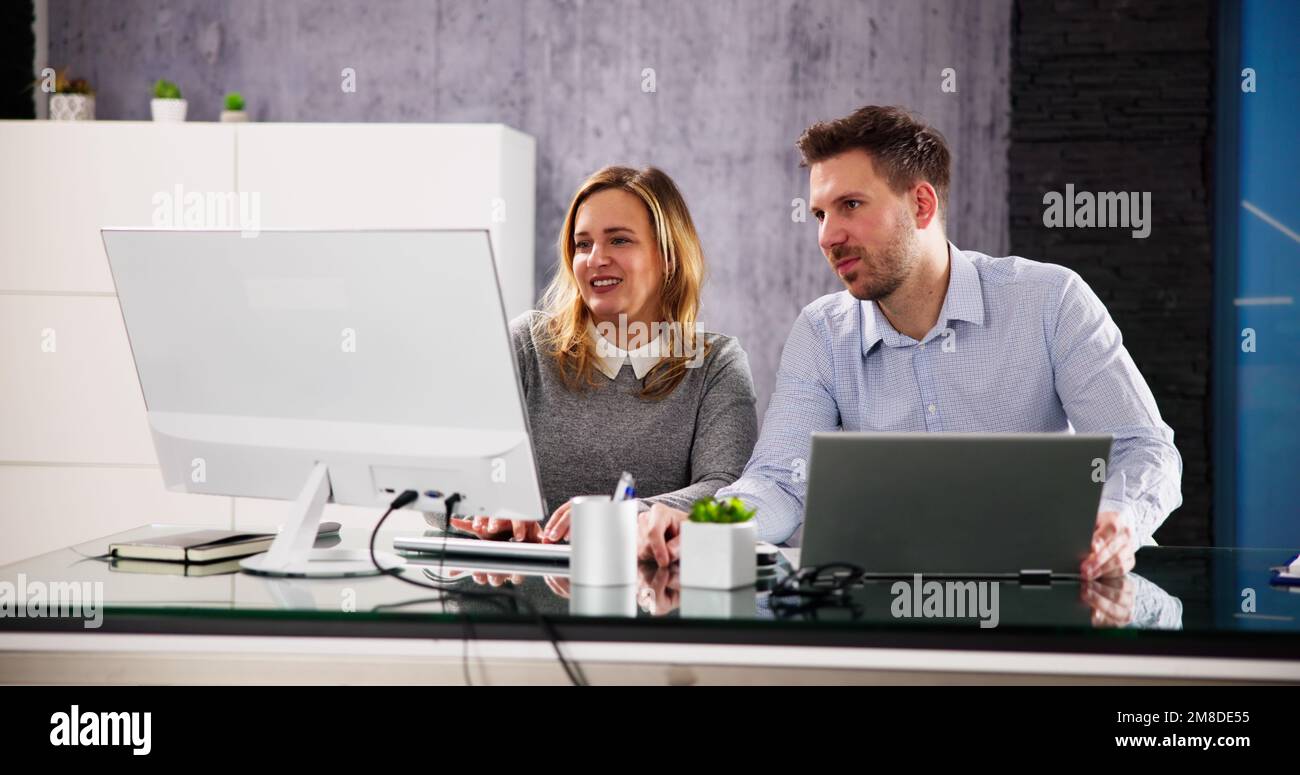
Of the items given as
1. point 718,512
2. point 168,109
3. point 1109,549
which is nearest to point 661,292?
point 718,512

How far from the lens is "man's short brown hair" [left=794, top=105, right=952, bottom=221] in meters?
2.37

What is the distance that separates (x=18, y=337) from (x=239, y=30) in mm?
1401

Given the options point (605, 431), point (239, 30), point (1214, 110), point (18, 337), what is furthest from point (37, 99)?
point (1214, 110)

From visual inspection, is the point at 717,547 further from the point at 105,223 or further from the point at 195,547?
the point at 105,223

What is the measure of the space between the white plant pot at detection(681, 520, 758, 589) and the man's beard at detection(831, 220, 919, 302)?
0.96m

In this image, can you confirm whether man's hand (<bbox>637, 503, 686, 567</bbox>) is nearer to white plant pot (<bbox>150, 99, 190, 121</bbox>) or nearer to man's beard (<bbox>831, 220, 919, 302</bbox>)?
man's beard (<bbox>831, 220, 919, 302</bbox>)

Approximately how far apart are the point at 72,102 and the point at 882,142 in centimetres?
308

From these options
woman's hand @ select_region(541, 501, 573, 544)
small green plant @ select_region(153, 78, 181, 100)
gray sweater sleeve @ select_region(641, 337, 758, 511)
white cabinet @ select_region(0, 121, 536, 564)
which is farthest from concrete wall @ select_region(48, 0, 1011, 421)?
woman's hand @ select_region(541, 501, 573, 544)

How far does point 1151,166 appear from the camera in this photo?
3.97m

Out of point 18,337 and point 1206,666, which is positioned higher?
point 18,337

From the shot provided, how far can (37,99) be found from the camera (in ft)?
14.6

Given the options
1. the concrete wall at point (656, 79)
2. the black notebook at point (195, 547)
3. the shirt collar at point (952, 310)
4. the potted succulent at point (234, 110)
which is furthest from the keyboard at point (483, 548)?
the potted succulent at point (234, 110)
